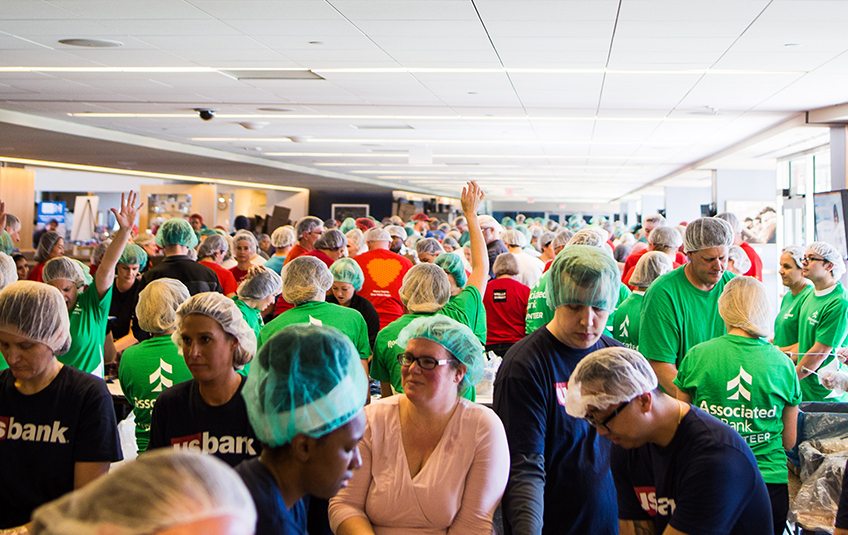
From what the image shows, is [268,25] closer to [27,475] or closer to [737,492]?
[27,475]

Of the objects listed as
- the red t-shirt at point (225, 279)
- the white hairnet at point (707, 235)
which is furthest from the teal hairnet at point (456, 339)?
the red t-shirt at point (225, 279)

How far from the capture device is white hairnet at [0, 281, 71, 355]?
2305 millimetres

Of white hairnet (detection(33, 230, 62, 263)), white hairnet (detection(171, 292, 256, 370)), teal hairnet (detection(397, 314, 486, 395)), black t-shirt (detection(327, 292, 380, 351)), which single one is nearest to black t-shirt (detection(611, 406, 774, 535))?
teal hairnet (detection(397, 314, 486, 395))

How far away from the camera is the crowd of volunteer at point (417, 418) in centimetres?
143

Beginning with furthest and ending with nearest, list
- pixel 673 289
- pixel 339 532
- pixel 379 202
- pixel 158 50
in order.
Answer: pixel 379 202 → pixel 158 50 → pixel 673 289 → pixel 339 532

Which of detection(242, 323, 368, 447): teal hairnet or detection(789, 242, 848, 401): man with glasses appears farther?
detection(789, 242, 848, 401): man with glasses

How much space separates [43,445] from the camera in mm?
2297

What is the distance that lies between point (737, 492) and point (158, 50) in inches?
209

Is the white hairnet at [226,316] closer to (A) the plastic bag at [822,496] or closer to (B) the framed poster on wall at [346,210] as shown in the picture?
(A) the plastic bag at [822,496]

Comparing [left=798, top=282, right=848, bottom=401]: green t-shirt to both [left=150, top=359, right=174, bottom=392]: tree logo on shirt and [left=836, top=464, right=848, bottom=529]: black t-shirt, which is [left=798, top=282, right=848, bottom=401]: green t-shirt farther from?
[left=150, top=359, right=174, bottom=392]: tree logo on shirt

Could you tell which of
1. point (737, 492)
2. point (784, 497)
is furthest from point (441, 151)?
point (737, 492)

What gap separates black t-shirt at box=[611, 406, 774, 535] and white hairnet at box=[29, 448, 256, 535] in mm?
1277

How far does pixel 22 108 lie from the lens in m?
9.13

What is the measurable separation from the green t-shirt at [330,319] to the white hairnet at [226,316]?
3.54ft
